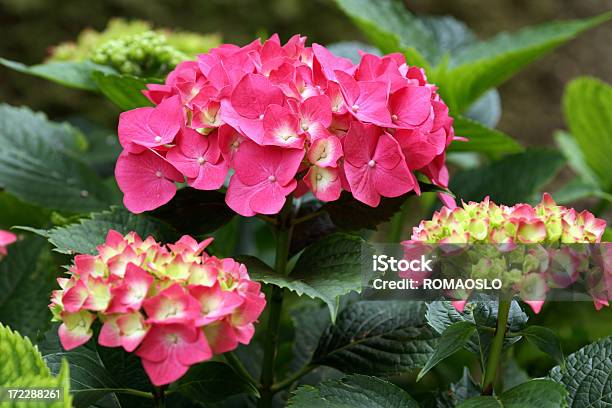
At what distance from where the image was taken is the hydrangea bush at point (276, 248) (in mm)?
545

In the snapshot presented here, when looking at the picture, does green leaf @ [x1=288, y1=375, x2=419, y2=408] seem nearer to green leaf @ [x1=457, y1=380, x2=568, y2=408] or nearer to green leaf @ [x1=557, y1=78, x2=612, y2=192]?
green leaf @ [x1=457, y1=380, x2=568, y2=408]

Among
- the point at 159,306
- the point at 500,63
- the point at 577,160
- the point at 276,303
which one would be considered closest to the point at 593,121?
the point at 577,160

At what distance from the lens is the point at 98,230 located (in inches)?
28.4

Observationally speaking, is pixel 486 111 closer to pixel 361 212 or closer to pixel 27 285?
pixel 361 212

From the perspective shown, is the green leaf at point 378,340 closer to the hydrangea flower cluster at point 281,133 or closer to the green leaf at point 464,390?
the green leaf at point 464,390

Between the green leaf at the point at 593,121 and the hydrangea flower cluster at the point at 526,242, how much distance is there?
608 millimetres

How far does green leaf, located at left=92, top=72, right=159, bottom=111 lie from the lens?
797mm

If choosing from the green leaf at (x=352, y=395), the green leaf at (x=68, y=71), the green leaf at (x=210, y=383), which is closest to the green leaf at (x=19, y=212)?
the green leaf at (x=68, y=71)

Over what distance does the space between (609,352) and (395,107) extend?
28cm

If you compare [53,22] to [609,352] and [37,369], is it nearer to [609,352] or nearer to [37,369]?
[37,369]

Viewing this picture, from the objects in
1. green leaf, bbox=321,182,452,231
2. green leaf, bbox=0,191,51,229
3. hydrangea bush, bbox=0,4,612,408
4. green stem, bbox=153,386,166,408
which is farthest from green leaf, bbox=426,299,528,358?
green leaf, bbox=0,191,51,229

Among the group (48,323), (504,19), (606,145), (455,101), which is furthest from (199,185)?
(504,19)

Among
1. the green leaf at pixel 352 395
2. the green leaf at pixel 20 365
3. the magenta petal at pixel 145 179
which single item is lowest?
the green leaf at pixel 352 395

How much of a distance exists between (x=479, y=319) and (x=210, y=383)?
24 cm
